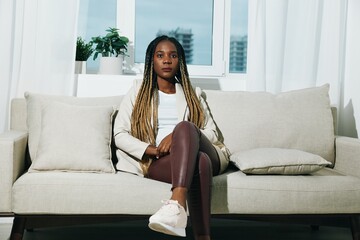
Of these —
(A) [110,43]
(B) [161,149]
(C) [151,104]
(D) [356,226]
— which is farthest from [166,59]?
(D) [356,226]

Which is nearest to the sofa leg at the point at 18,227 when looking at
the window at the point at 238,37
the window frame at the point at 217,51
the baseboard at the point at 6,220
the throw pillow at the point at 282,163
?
the baseboard at the point at 6,220

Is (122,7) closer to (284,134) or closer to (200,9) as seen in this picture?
(200,9)

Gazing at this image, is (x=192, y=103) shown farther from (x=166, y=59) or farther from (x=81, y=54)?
(x=81, y=54)

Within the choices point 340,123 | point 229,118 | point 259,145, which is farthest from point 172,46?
point 340,123

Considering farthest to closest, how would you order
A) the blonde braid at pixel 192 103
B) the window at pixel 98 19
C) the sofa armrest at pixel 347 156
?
the window at pixel 98 19
the blonde braid at pixel 192 103
the sofa armrest at pixel 347 156

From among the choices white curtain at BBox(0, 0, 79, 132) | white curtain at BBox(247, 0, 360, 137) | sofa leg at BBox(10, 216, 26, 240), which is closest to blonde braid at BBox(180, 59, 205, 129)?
white curtain at BBox(247, 0, 360, 137)

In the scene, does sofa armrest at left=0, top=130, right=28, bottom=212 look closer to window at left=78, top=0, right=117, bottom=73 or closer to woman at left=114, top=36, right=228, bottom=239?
woman at left=114, top=36, right=228, bottom=239

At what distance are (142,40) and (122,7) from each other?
0.88 feet

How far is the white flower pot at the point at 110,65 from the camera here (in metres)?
3.25

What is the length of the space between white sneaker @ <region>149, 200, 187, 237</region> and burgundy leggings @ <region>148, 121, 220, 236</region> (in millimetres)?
128

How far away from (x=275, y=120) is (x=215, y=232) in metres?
0.74

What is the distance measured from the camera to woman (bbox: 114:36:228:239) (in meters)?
2.02

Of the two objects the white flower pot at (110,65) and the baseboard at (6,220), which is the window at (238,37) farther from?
the baseboard at (6,220)

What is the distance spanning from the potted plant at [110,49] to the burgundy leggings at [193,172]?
1.21m
